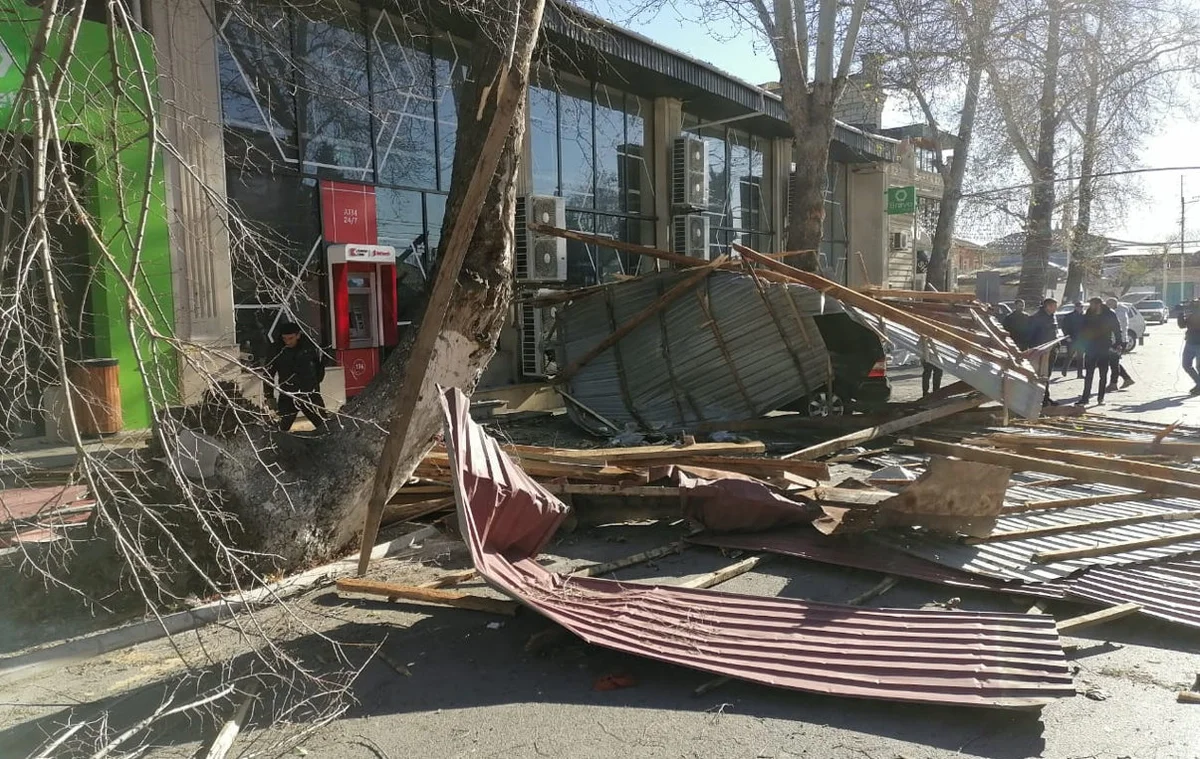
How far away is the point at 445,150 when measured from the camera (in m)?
13.7

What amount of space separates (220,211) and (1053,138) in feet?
86.6

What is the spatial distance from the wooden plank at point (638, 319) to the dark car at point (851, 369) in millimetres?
1988

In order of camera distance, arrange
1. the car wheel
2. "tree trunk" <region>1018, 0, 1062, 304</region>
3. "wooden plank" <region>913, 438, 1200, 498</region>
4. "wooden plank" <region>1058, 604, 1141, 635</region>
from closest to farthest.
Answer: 1. "wooden plank" <region>1058, 604, 1141, 635</region>
2. "wooden plank" <region>913, 438, 1200, 498</region>
3. the car wheel
4. "tree trunk" <region>1018, 0, 1062, 304</region>

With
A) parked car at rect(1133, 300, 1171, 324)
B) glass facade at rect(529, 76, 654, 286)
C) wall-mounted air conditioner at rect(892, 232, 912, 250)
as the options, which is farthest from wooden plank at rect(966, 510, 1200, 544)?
parked car at rect(1133, 300, 1171, 324)

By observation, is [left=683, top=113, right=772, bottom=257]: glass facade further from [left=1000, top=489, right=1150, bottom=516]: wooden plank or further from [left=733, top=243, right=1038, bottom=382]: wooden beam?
[left=1000, top=489, right=1150, bottom=516]: wooden plank

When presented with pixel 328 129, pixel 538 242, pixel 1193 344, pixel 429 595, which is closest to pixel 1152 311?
pixel 1193 344

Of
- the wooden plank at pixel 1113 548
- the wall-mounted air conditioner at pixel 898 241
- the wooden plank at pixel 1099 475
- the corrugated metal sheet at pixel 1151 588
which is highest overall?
the wall-mounted air conditioner at pixel 898 241

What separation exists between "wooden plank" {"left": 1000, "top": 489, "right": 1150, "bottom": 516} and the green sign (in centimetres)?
2067

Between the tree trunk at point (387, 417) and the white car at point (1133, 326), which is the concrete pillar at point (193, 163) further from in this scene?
the white car at point (1133, 326)

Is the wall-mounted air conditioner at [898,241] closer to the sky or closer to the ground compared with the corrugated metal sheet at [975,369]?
closer to the sky

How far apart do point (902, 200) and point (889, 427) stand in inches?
732

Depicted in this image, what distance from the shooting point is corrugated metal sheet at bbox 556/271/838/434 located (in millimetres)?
10594

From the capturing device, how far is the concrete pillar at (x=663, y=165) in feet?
60.1

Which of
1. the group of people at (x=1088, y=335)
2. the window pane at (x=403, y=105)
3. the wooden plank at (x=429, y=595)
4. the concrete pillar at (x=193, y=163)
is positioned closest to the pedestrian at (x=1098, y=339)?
the group of people at (x=1088, y=335)
